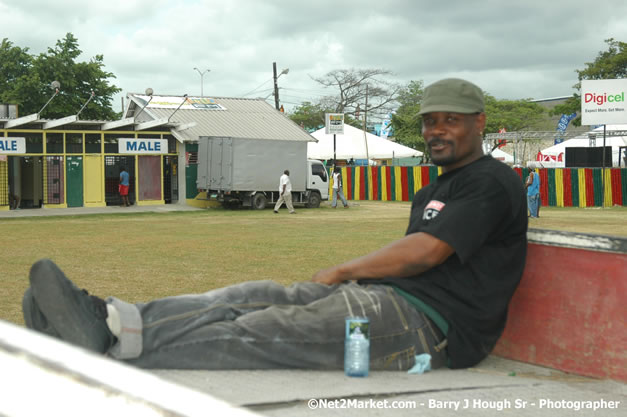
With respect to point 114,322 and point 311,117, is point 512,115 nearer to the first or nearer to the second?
point 311,117

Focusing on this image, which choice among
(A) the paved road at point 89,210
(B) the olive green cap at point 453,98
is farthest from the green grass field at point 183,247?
(B) the olive green cap at point 453,98

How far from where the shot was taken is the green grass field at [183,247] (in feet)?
31.2

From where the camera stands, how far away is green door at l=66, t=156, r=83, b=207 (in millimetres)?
29859

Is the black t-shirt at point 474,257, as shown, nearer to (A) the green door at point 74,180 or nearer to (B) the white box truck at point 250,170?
(B) the white box truck at point 250,170

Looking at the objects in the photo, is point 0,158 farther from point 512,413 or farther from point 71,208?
point 512,413

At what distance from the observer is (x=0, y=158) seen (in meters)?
28.1

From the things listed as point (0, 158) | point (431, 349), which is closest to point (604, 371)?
point (431, 349)

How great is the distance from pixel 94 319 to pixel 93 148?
29129 mm

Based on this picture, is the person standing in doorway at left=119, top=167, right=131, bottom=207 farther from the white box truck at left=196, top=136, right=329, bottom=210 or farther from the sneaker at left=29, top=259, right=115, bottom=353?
the sneaker at left=29, top=259, right=115, bottom=353

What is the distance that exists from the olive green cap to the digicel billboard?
3148 cm

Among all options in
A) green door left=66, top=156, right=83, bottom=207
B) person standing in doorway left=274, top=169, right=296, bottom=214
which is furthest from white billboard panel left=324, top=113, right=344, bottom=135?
green door left=66, top=156, right=83, bottom=207

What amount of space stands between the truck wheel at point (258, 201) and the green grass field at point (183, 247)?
4.26 m

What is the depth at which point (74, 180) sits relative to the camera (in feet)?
98.6

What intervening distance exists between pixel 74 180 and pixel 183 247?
56.5ft
